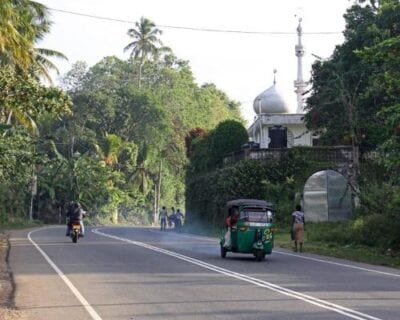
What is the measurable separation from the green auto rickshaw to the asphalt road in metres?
0.45

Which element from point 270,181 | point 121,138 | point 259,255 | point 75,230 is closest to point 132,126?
point 121,138

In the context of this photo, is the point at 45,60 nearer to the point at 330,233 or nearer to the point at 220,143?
the point at 220,143

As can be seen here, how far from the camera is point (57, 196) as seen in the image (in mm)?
68500

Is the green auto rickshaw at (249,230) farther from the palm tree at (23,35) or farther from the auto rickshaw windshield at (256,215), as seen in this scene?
the palm tree at (23,35)

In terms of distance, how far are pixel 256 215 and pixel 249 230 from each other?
27.0 inches

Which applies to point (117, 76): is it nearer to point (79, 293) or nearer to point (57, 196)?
point (57, 196)

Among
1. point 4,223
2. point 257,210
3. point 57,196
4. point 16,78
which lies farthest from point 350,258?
point 57,196

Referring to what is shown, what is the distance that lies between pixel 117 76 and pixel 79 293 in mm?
66431

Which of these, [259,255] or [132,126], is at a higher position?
[132,126]

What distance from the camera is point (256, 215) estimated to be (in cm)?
2066

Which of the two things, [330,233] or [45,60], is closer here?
[330,233]

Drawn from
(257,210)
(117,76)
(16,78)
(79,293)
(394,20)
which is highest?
(117,76)

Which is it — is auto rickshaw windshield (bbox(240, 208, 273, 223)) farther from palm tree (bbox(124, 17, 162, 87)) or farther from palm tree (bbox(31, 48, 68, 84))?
palm tree (bbox(124, 17, 162, 87))

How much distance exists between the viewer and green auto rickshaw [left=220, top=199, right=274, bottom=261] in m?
20.0
